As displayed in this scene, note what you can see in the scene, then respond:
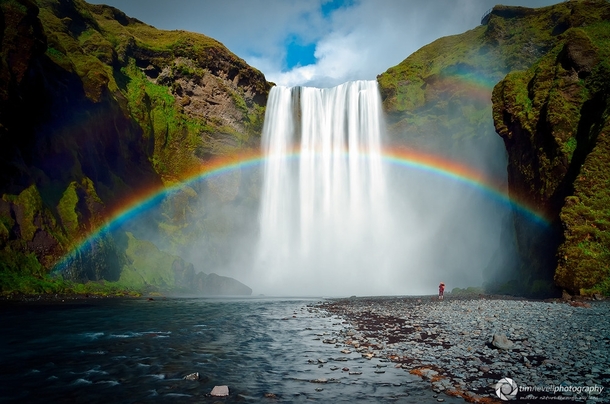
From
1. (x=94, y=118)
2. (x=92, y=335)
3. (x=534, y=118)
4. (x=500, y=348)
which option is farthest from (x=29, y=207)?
(x=534, y=118)

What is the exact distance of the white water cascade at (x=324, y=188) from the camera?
203ft

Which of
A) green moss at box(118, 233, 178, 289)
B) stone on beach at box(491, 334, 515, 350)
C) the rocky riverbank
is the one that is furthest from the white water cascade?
stone on beach at box(491, 334, 515, 350)

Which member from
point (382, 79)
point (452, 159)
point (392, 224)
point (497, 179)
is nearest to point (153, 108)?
point (382, 79)

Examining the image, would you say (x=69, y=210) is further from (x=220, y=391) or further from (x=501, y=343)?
(x=501, y=343)

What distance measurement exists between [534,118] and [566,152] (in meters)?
5.51

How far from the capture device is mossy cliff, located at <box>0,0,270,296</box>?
2861cm

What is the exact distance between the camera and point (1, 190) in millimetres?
27203

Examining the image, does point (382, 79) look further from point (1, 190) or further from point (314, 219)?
point (1, 190)

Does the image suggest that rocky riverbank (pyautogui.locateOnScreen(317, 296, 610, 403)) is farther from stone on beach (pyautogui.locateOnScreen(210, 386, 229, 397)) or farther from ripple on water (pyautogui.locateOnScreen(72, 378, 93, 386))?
ripple on water (pyautogui.locateOnScreen(72, 378, 93, 386))

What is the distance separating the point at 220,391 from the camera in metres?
7.25

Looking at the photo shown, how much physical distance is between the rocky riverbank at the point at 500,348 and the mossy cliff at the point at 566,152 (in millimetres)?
5188

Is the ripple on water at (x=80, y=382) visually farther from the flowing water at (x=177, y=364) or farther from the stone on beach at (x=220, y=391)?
the stone on beach at (x=220, y=391)

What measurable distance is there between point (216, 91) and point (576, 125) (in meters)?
54.1

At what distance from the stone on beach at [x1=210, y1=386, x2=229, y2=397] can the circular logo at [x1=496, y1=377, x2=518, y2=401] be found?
5246mm
